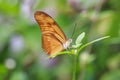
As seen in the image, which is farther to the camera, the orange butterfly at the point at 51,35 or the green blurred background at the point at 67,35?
the green blurred background at the point at 67,35

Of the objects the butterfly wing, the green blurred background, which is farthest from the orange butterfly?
the green blurred background

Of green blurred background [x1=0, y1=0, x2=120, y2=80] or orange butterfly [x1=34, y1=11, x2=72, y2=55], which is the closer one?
orange butterfly [x1=34, y1=11, x2=72, y2=55]

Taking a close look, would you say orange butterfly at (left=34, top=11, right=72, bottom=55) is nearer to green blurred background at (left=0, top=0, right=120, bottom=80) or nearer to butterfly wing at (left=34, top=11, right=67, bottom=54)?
butterfly wing at (left=34, top=11, right=67, bottom=54)

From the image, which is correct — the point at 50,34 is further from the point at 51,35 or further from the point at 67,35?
the point at 67,35

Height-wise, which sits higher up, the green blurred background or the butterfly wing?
the butterfly wing

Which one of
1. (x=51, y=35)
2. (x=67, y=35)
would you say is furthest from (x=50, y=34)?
(x=67, y=35)

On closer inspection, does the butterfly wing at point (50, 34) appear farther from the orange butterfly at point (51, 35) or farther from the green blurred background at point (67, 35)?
the green blurred background at point (67, 35)

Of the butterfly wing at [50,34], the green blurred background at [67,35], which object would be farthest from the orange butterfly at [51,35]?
the green blurred background at [67,35]

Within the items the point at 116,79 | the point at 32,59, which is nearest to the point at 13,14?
the point at 32,59
